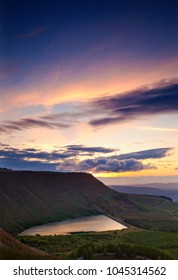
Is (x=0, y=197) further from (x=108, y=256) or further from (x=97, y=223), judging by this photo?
(x=108, y=256)

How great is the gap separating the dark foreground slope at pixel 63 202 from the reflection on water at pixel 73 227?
396mm

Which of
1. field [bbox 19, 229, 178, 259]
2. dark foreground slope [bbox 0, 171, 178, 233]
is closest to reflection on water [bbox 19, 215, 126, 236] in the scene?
dark foreground slope [bbox 0, 171, 178, 233]

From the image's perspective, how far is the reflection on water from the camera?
49.3 feet

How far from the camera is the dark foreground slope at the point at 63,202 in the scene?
17.7m

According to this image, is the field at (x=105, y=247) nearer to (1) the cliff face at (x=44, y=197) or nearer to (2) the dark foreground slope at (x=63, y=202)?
(2) the dark foreground slope at (x=63, y=202)

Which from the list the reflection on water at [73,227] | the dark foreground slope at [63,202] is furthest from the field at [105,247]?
the dark foreground slope at [63,202]

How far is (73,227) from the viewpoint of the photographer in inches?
603

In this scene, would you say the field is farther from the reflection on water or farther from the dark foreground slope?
the dark foreground slope

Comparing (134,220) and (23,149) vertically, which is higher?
(23,149)

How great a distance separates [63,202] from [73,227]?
4103 millimetres

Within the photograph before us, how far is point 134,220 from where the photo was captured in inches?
721

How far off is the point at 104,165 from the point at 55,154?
1665 millimetres

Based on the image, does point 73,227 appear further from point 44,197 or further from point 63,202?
point 44,197
